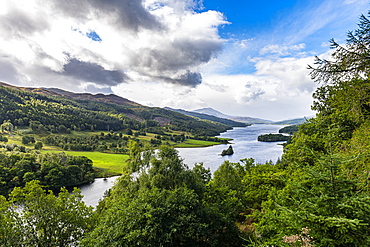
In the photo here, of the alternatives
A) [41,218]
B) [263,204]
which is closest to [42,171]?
[41,218]

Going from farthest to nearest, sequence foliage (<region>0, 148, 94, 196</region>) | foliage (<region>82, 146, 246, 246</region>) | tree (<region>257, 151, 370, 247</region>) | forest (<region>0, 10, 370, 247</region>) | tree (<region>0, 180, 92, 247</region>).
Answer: foliage (<region>0, 148, 94, 196</region>) → tree (<region>0, 180, 92, 247</region>) → foliage (<region>82, 146, 246, 246</region>) → forest (<region>0, 10, 370, 247</region>) → tree (<region>257, 151, 370, 247</region>)

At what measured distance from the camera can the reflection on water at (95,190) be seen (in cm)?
4256

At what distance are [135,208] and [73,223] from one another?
787cm

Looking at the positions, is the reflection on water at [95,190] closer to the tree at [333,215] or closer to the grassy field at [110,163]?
the grassy field at [110,163]

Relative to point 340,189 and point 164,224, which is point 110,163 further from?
point 340,189

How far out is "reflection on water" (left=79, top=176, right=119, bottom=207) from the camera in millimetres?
42562

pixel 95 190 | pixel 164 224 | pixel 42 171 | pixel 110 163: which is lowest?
pixel 95 190

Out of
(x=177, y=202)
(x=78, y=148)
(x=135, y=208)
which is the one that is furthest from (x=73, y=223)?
(x=78, y=148)

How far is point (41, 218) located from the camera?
44.4 feet

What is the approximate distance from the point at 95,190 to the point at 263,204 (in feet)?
164

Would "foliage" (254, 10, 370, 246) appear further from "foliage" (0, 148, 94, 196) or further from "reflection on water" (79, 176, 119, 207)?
"foliage" (0, 148, 94, 196)

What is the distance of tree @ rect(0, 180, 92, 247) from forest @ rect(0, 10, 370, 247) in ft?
0.22

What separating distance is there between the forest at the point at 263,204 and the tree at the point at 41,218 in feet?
0.22

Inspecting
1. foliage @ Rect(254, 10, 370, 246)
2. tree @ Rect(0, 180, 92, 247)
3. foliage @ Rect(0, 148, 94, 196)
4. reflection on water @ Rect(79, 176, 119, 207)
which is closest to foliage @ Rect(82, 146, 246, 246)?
foliage @ Rect(254, 10, 370, 246)
